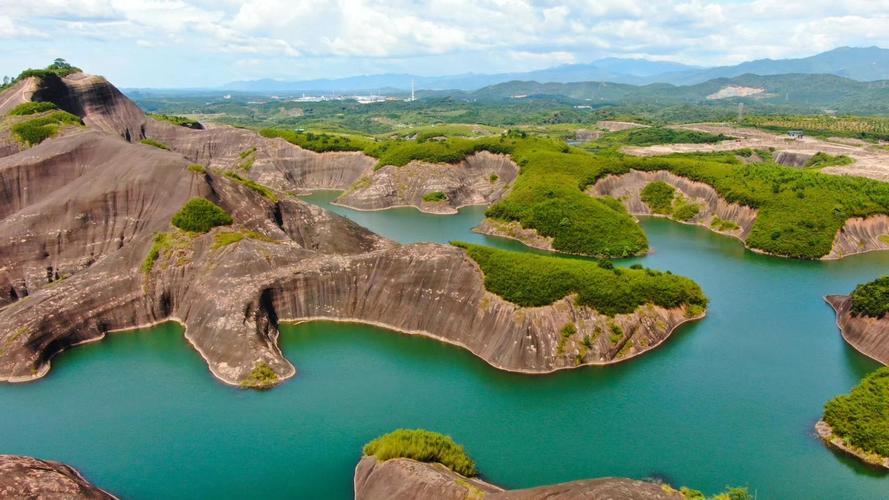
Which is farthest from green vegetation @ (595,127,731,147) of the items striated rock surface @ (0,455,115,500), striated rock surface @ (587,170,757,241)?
striated rock surface @ (0,455,115,500)

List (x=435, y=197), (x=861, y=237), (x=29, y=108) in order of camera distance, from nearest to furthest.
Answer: (x=861, y=237), (x=29, y=108), (x=435, y=197)

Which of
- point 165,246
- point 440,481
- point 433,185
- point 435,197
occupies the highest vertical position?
point 165,246

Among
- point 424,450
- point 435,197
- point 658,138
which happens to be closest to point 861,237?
point 435,197

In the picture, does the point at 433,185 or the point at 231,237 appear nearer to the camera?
the point at 231,237

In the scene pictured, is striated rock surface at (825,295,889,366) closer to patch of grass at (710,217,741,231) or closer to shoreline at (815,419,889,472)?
shoreline at (815,419,889,472)

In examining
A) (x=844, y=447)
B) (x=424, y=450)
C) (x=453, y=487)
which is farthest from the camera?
(x=844, y=447)

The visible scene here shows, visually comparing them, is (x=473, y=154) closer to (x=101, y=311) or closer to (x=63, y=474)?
(x=101, y=311)

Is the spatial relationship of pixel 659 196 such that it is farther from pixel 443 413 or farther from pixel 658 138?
pixel 658 138
